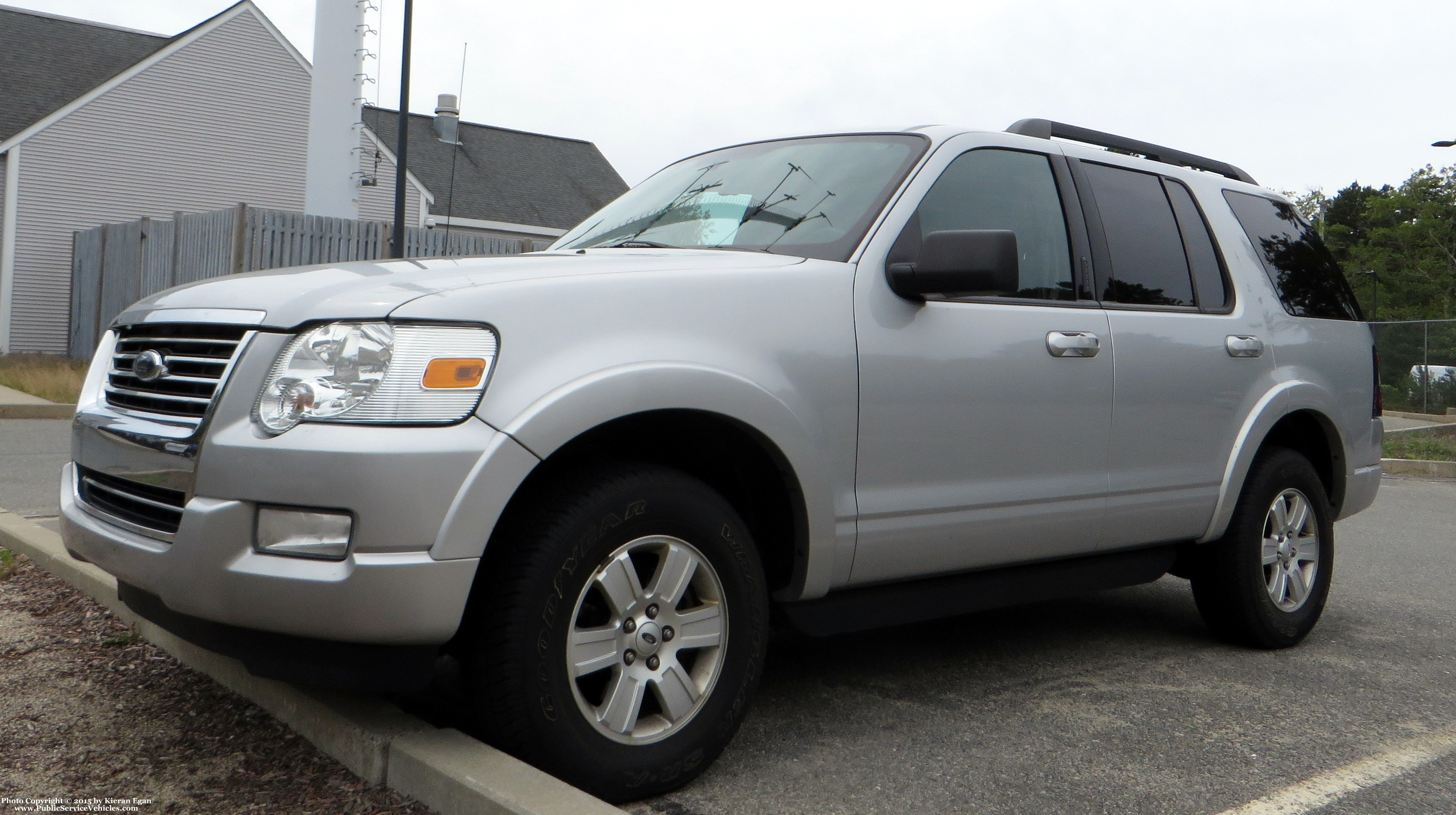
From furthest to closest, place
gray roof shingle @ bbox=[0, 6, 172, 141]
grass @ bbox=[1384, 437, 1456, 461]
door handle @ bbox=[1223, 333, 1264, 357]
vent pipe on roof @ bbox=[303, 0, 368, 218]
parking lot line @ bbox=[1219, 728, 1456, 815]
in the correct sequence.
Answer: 1. gray roof shingle @ bbox=[0, 6, 172, 141]
2. vent pipe on roof @ bbox=[303, 0, 368, 218]
3. grass @ bbox=[1384, 437, 1456, 461]
4. door handle @ bbox=[1223, 333, 1264, 357]
5. parking lot line @ bbox=[1219, 728, 1456, 815]

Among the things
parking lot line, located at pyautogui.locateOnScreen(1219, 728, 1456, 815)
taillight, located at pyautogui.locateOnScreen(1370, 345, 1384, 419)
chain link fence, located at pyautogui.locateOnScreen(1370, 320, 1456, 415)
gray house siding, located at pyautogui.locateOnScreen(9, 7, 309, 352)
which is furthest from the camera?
gray house siding, located at pyautogui.locateOnScreen(9, 7, 309, 352)

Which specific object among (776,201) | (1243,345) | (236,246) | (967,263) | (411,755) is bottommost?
(411,755)

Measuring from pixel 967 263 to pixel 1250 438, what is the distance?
74.7 inches

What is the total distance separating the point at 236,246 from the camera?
47.6ft

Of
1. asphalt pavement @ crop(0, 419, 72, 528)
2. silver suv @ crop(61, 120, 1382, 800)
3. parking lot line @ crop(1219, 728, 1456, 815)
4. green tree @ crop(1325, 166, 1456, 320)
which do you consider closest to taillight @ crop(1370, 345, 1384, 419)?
silver suv @ crop(61, 120, 1382, 800)

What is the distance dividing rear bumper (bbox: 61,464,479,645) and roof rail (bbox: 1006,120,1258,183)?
268cm

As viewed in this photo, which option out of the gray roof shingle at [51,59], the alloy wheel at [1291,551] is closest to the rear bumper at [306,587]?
the alloy wheel at [1291,551]

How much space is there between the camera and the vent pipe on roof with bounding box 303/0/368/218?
17.9m

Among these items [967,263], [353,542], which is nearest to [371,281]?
[353,542]

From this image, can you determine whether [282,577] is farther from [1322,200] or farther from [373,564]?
[1322,200]

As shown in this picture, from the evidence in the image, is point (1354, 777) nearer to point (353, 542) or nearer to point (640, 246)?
point (640, 246)

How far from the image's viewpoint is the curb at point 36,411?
42.8 ft

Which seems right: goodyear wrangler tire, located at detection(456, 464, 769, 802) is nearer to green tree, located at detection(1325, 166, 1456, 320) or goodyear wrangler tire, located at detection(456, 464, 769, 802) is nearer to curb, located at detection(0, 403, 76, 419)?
curb, located at detection(0, 403, 76, 419)

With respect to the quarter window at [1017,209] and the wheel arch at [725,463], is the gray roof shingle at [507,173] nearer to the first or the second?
the quarter window at [1017,209]
